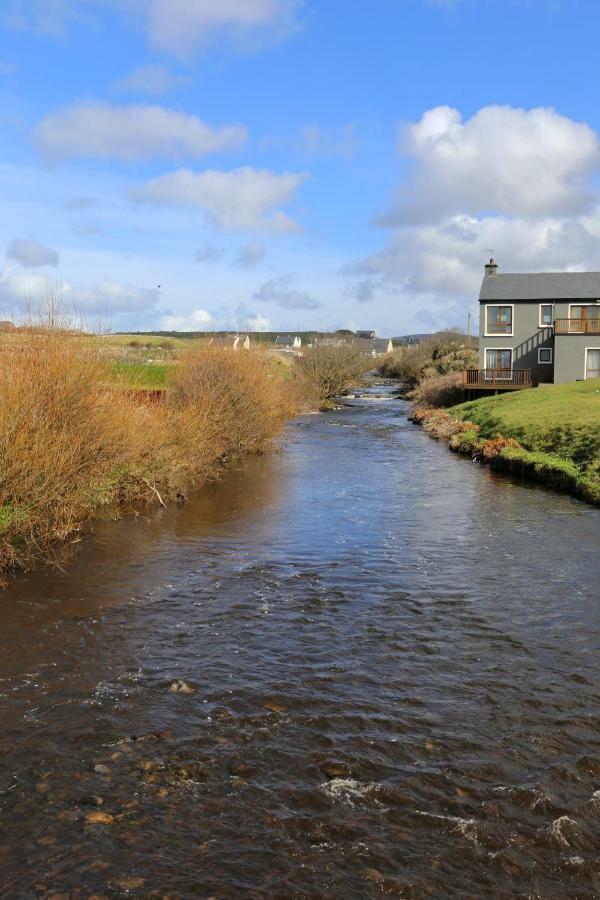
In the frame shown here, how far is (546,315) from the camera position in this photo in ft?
178

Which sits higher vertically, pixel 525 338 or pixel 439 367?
pixel 525 338

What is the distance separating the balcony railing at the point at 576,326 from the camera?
168ft

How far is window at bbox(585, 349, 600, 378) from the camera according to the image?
50375 millimetres

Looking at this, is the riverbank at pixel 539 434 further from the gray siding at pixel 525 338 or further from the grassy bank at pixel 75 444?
the grassy bank at pixel 75 444

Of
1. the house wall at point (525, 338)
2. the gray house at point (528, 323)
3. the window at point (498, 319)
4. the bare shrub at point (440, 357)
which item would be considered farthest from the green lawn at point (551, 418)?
the bare shrub at point (440, 357)

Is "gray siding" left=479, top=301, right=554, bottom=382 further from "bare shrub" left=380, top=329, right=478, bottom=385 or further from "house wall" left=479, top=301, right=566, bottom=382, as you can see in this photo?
"bare shrub" left=380, top=329, right=478, bottom=385

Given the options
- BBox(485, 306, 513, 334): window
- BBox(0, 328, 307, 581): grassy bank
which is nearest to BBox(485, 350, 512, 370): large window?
BBox(485, 306, 513, 334): window

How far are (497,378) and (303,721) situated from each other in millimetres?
46700

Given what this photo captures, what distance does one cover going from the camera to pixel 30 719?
7.91 m

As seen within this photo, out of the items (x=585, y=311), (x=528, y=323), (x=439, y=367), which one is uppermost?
(x=585, y=311)

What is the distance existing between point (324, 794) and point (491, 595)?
20.8 ft

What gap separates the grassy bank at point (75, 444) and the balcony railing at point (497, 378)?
30853mm

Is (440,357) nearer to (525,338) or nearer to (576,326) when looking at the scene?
(525,338)

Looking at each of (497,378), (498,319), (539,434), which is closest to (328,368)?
(498,319)
